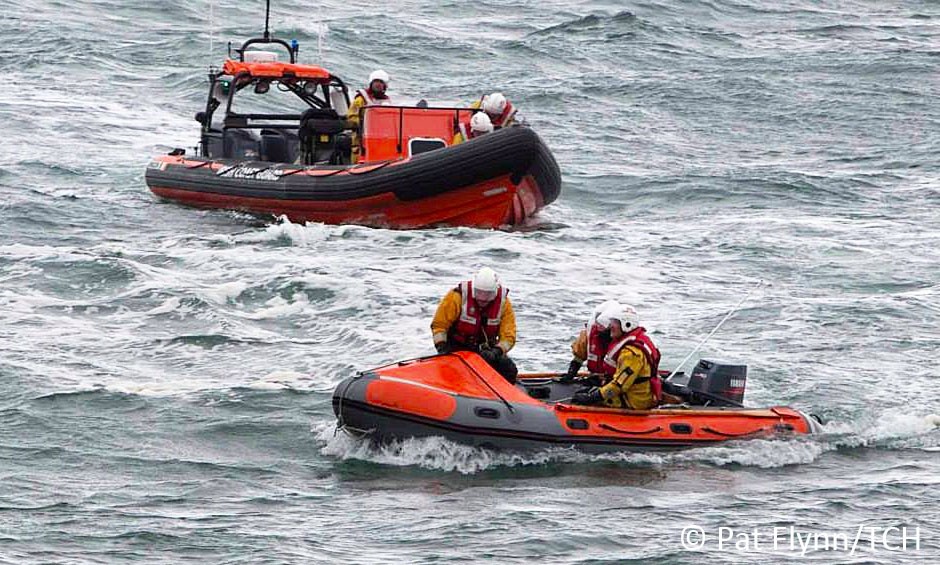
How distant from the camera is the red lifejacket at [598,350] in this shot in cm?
994

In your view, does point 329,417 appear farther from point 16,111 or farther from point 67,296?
point 16,111

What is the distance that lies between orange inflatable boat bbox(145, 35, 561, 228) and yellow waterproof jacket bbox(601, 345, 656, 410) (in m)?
5.80

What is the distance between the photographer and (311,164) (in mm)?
16594

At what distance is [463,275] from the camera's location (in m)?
14.2

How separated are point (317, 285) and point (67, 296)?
6.55ft

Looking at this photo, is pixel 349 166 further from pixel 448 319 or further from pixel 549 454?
pixel 549 454

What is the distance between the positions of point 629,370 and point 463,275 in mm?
4783

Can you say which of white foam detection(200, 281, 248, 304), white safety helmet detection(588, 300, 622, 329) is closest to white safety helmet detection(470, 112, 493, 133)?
white foam detection(200, 281, 248, 304)

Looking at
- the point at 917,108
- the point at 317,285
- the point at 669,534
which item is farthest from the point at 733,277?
the point at 917,108

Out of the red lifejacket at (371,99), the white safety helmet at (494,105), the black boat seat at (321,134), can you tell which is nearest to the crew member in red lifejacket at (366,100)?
the red lifejacket at (371,99)

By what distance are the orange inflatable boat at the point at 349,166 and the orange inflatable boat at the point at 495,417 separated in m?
5.78

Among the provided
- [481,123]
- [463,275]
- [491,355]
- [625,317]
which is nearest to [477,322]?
[491,355]

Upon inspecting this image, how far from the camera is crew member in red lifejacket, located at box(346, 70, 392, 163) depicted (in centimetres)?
1630

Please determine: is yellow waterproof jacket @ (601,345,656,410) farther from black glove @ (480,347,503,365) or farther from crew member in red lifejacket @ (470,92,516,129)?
crew member in red lifejacket @ (470,92,516,129)
